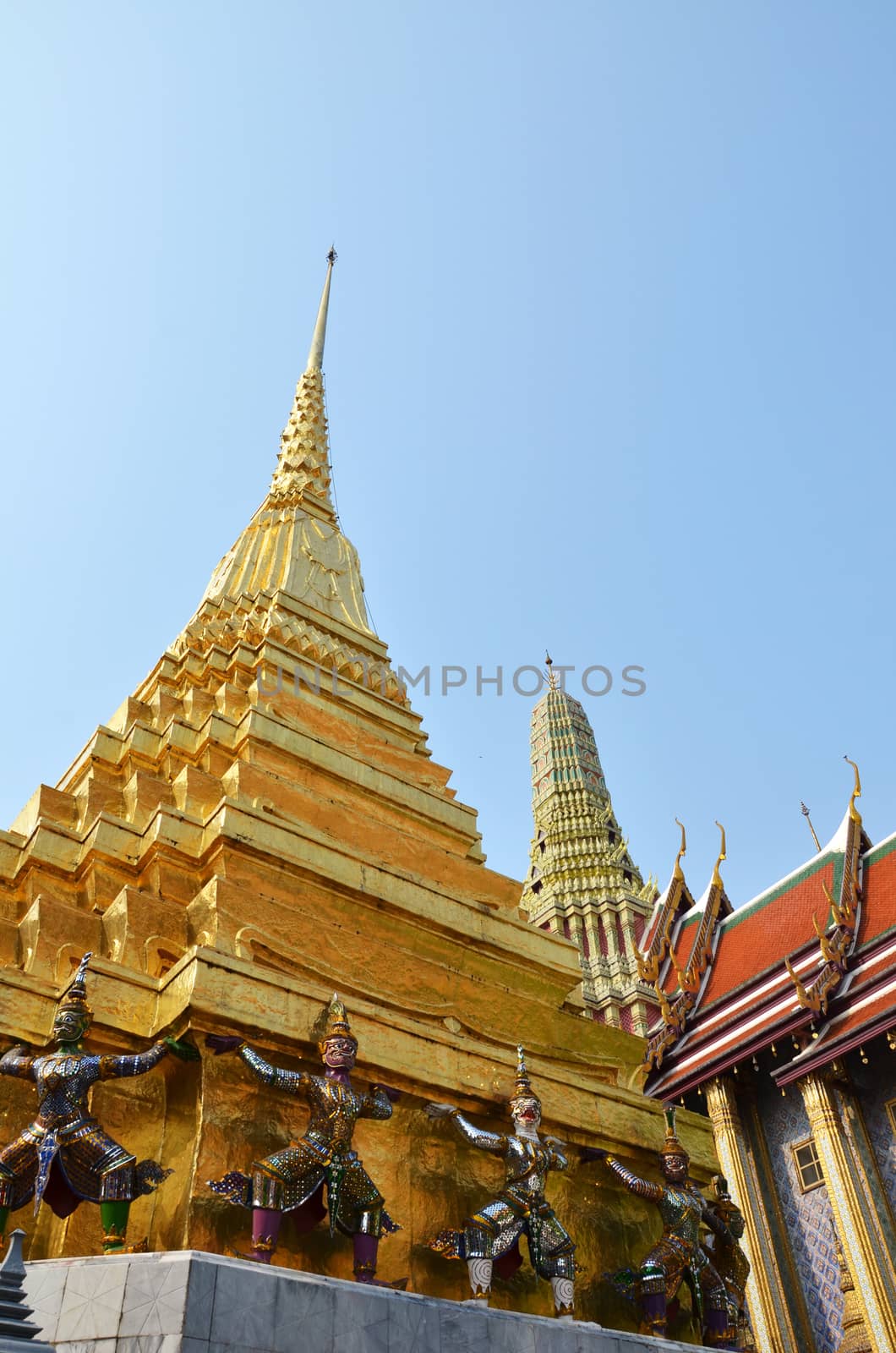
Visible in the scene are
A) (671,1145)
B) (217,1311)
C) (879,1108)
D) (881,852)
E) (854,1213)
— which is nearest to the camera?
(217,1311)

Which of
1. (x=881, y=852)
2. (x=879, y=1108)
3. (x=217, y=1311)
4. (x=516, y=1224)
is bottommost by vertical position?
(x=217, y=1311)

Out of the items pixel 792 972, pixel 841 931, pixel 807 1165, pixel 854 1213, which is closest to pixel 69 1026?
pixel 854 1213

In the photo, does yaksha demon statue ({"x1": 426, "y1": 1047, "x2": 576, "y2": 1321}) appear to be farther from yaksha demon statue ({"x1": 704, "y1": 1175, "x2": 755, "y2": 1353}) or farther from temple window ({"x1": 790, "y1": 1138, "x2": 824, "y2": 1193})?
temple window ({"x1": 790, "y1": 1138, "x2": 824, "y2": 1193})

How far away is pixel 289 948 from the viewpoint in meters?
9.10

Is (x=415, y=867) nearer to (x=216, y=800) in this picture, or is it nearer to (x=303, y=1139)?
(x=216, y=800)

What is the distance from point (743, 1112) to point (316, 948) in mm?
13504

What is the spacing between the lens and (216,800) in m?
10.7

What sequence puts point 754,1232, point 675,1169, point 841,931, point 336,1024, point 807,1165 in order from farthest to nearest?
point 841,931, point 807,1165, point 754,1232, point 675,1169, point 336,1024

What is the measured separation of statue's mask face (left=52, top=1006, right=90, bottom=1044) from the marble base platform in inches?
53.5

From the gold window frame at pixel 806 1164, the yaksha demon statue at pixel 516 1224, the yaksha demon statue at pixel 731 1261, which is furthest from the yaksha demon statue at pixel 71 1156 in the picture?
the gold window frame at pixel 806 1164

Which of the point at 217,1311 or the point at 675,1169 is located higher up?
the point at 675,1169

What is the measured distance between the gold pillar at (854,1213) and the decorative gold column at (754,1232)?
1.46 meters

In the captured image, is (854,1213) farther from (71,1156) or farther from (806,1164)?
(71,1156)

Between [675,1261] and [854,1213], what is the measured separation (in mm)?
9836
